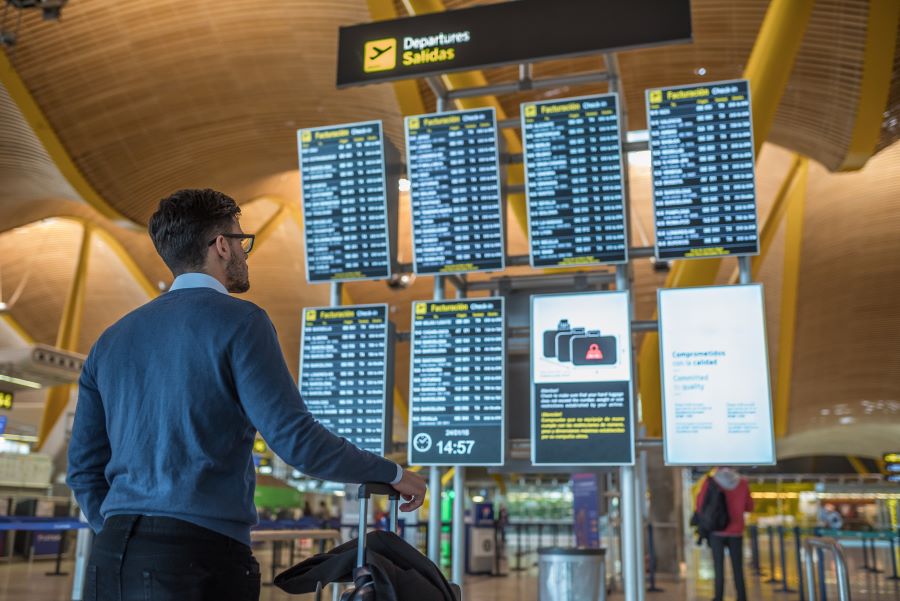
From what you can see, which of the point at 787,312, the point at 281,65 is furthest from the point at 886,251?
the point at 281,65

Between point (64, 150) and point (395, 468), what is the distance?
602 inches

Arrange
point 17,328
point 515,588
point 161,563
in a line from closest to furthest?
point 161,563
point 515,588
point 17,328

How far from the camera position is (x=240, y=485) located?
1963mm

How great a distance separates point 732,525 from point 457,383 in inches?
174

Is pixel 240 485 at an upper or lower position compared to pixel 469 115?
lower

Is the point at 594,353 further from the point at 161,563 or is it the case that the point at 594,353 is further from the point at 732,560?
the point at 161,563

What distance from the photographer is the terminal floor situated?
9.24m

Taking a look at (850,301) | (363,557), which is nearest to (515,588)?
(363,557)

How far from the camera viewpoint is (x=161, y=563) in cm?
181

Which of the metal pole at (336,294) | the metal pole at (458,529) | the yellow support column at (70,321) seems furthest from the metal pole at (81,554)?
the yellow support column at (70,321)

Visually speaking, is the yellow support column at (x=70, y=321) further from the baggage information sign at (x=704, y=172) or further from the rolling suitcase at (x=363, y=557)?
the rolling suitcase at (x=363, y=557)

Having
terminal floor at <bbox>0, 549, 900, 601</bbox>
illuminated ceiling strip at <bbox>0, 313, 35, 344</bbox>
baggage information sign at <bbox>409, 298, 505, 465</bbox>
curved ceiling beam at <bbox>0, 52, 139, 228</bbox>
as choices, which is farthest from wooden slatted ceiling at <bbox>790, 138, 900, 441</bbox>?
illuminated ceiling strip at <bbox>0, 313, 35, 344</bbox>

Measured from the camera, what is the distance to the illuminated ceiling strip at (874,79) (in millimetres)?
12086

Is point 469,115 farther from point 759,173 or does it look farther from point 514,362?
point 759,173
